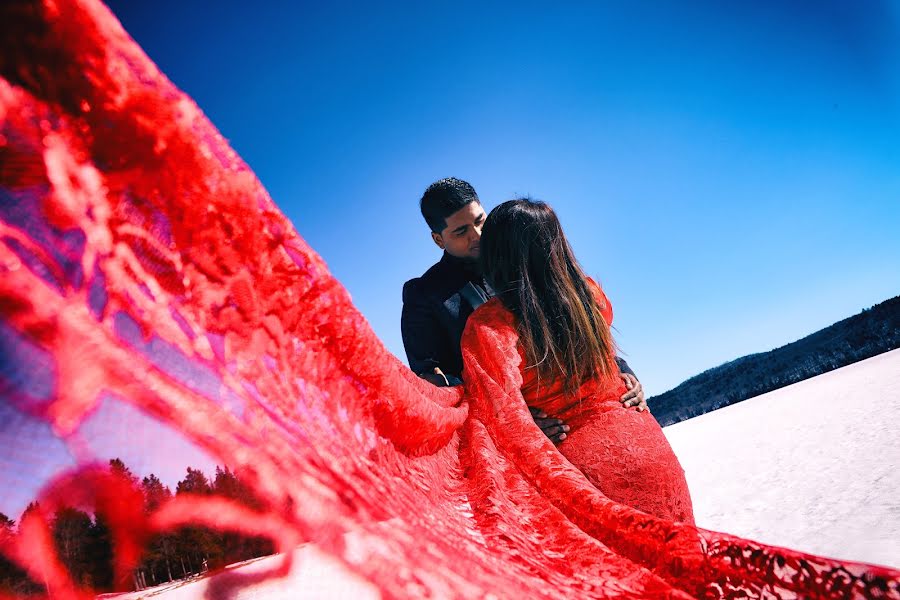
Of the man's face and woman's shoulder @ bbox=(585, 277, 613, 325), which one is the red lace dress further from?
the man's face

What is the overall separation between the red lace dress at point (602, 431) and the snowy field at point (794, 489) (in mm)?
869

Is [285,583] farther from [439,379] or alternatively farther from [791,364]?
[791,364]

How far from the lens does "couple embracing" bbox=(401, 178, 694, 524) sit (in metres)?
1.47

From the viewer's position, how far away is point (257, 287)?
2.32 feet

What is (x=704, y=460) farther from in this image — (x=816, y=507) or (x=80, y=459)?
(x=80, y=459)

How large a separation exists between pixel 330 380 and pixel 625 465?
113 centimetres

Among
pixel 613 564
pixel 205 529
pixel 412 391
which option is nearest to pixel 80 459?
pixel 205 529

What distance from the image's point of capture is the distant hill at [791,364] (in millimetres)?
23844

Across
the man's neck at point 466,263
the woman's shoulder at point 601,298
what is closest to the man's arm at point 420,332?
the man's neck at point 466,263

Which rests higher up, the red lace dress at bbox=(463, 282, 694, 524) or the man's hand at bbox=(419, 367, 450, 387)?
the man's hand at bbox=(419, 367, 450, 387)

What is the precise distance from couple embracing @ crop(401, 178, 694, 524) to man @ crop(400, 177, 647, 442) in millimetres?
1032

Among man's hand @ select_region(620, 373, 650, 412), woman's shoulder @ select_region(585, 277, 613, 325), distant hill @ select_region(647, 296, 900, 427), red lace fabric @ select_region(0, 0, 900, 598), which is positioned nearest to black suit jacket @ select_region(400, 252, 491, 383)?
woman's shoulder @ select_region(585, 277, 613, 325)

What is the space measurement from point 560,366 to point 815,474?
995cm

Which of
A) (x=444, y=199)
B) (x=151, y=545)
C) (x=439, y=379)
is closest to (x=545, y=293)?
(x=439, y=379)
